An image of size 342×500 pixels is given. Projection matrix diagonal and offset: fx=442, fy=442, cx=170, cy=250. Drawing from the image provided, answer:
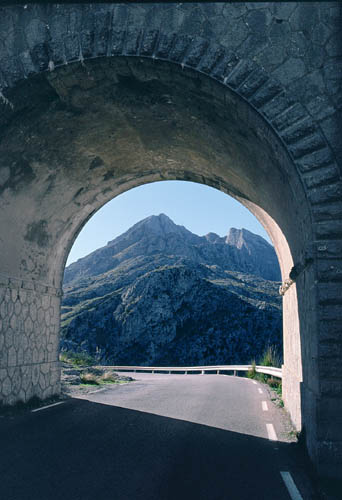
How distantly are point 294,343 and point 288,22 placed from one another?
4989 millimetres

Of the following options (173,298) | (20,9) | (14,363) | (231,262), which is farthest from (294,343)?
(231,262)

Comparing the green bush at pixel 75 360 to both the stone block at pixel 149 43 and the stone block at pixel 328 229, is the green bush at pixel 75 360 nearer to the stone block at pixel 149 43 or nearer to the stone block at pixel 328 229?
the stone block at pixel 149 43

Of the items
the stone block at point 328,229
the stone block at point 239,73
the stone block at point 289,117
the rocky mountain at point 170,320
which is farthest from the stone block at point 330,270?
the rocky mountain at point 170,320

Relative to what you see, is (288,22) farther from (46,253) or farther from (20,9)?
(46,253)

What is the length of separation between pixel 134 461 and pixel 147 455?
0.34 m

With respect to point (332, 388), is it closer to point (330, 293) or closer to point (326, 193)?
point (330, 293)

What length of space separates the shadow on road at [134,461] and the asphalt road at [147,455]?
10 millimetres

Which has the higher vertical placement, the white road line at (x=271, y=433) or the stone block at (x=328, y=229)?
the stone block at (x=328, y=229)

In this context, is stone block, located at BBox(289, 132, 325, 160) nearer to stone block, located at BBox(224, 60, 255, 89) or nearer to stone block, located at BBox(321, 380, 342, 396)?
stone block, located at BBox(224, 60, 255, 89)

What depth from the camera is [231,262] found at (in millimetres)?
133750

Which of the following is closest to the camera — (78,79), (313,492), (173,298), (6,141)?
(313,492)

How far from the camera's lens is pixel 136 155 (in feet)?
31.3

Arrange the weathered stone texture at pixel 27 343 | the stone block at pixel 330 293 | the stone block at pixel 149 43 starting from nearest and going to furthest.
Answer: the stone block at pixel 330 293 → the stone block at pixel 149 43 → the weathered stone texture at pixel 27 343

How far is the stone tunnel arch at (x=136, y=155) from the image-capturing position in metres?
5.67
